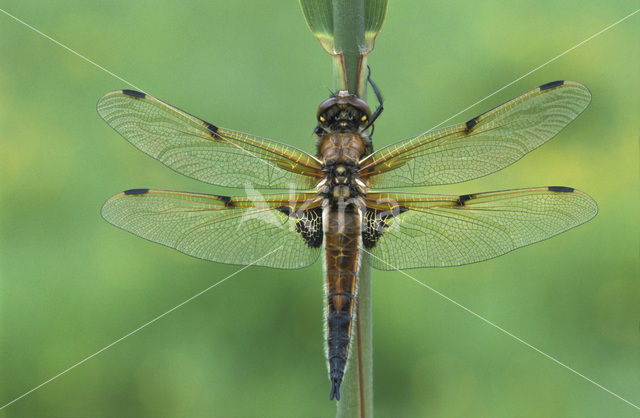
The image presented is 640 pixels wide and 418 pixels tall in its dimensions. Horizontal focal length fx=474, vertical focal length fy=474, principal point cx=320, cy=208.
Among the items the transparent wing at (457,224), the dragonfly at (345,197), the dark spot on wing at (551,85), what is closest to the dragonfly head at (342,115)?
the dragonfly at (345,197)

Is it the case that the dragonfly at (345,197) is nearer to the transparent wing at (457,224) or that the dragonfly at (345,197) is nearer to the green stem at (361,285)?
the transparent wing at (457,224)

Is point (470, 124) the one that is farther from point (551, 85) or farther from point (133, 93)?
point (133, 93)

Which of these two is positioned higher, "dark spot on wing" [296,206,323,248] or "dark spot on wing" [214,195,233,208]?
"dark spot on wing" [214,195,233,208]

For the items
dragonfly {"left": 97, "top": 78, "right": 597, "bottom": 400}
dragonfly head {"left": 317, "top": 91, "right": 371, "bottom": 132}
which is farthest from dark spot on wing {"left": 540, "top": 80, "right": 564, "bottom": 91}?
dragonfly head {"left": 317, "top": 91, "right": 371, "bottom": 132}

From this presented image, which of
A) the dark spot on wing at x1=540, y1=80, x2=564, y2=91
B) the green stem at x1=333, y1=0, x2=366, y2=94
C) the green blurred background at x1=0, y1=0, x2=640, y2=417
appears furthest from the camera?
the green blurred background at x1=0, y1=0, x2=640, y2=417

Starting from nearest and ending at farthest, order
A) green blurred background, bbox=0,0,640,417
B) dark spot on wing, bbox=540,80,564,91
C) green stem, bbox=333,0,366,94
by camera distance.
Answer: green stem, bbox=333,0,366,94 → dark spot on wing, bbox=540,80,564,91 → green blurred background, bbox=0,0,640,417

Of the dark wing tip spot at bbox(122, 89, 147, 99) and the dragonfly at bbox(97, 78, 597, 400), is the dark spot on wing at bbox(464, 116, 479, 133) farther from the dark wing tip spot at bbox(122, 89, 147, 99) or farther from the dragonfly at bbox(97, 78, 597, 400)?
the dark wing tip spot at bbox(122, 89, 147, 99)
